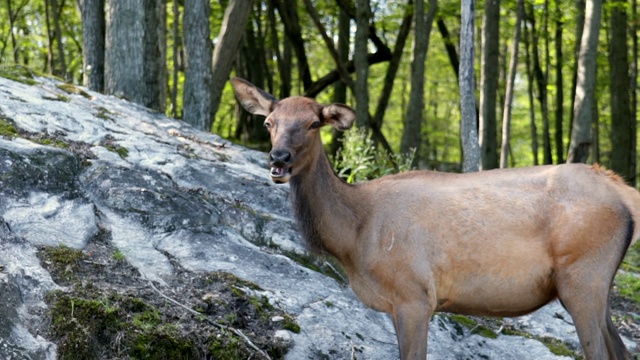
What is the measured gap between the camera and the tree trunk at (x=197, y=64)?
13222 mm

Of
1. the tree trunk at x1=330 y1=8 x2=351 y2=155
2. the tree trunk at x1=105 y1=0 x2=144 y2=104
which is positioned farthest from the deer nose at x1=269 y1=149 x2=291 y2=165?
the tree trunk at x1=330 y1=8 x2=351 y2=155

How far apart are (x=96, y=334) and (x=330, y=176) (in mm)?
2400

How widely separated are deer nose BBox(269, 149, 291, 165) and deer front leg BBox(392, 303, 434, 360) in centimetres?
149

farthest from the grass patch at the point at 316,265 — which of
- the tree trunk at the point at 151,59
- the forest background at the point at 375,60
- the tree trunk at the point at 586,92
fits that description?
the tree trunk at the point at 586,92

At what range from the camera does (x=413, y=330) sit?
6422mm

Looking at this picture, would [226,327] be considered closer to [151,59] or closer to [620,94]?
[151,59]

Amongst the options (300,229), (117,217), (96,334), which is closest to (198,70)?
(117,217)

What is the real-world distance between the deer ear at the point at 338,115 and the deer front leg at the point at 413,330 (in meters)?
1.63

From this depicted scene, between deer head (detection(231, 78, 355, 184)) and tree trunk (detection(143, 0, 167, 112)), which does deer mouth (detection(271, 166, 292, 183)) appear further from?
tree trunk (detection(143, 0, 167, 112))

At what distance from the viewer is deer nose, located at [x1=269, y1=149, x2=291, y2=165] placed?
6363 millimetres

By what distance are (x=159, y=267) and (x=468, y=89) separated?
18.2 ft

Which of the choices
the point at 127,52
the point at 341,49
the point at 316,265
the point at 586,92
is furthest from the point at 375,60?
the point at 316,265

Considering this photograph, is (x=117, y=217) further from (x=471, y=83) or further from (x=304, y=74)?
(x=304, y=74)

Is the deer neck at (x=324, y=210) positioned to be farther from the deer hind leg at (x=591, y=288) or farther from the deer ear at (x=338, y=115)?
the deer hind leg at (x=591, y=288)
